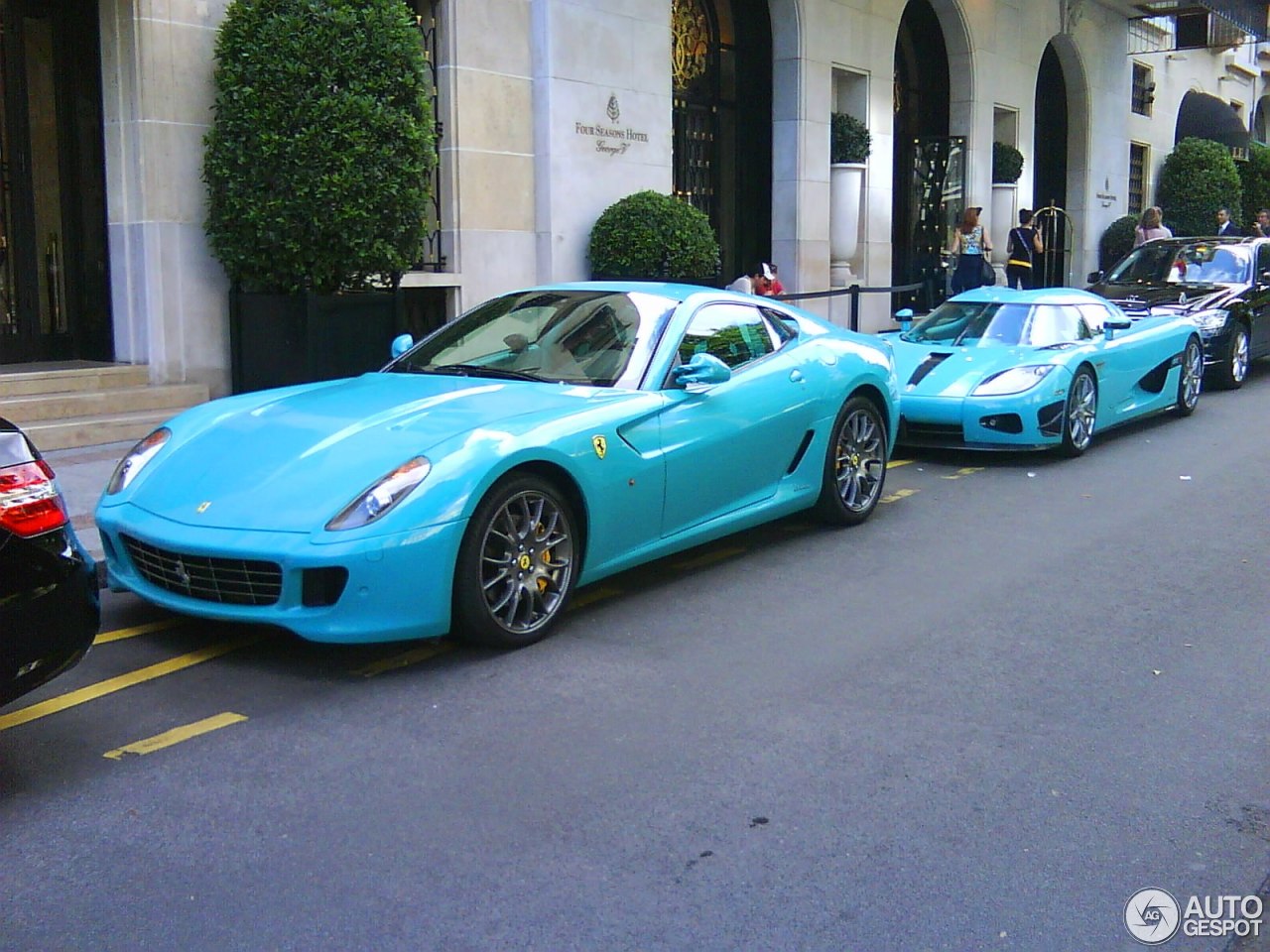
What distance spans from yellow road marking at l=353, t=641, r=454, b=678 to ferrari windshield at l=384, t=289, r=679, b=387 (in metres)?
1.46

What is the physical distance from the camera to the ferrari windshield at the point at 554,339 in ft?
21.5

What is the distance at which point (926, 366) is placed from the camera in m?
10.7

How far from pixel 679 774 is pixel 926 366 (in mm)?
6970

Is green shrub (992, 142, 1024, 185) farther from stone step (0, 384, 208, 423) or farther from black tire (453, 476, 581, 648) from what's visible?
black tire (453, 476, 581, 648)

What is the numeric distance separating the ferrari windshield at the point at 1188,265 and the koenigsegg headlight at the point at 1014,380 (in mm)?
6326

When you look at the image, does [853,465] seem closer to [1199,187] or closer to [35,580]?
[35,580]

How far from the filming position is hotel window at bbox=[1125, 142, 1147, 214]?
3117cm

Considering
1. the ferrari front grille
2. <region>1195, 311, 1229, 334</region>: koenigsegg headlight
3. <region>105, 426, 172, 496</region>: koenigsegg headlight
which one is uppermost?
<region>1195, 311, 1229, 334</region>: koenigsegg headlight

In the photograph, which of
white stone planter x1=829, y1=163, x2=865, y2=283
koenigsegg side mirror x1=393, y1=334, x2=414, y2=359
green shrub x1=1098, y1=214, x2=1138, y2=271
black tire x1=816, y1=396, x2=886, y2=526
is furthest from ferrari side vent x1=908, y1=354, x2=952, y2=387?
green shrub x1=1098, y1=214, x2=1138, y2=271

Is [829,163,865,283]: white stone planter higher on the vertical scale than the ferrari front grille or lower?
higher

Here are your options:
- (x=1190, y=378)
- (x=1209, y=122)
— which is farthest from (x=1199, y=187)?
(x=1190, y=378)

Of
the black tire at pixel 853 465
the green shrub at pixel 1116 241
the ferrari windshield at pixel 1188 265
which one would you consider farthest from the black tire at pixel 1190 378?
the green shrub at pixel 1116 241

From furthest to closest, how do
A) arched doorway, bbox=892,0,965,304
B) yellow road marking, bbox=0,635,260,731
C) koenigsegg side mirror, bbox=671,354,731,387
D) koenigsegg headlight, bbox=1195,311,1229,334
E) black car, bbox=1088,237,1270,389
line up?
arched doorway, bbox=892,0,965,304 → black car, bbox=1088,237,1270,389 → koenigsegg headlight, bbox=1195,311,1229,334 → koenigsegg side mirror, bbox=671,354,731,387 → yellow road marking, bbox=0,635,260,731
